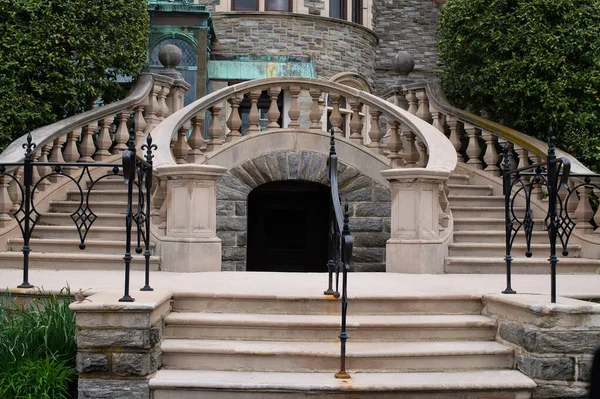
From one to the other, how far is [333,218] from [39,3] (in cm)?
689

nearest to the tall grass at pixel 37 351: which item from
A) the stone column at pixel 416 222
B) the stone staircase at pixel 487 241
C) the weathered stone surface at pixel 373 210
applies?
the stone column at pixel 416 222

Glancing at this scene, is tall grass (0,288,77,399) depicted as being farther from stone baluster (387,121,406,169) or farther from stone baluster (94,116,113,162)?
stone baluster (387,121,406,169)

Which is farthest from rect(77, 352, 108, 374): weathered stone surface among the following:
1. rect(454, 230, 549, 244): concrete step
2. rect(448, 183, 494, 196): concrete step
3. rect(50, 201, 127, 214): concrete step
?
rect(448, 183, 494, 196): concrete step

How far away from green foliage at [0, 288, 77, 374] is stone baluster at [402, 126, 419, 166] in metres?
6.58

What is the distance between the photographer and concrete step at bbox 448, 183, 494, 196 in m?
11.4

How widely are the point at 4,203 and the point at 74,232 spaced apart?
0.97 m

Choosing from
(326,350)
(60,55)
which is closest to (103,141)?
(60,55)

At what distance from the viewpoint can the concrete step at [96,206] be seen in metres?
10.3

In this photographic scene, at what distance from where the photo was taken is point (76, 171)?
36.9ft

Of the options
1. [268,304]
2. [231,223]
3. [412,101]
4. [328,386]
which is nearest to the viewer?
[328,386]

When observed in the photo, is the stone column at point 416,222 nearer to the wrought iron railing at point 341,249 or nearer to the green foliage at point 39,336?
the wrought iron railing at point 341,249

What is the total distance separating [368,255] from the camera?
1112 cm

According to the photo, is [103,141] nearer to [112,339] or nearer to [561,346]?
[112,339]

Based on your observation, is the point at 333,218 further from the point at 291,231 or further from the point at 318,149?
the point at 291,231
